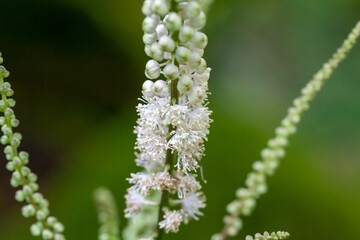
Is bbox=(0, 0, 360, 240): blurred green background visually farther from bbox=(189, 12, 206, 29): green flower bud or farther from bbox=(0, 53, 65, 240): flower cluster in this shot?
bbox=(189, 12, 206, 29): green flower bud

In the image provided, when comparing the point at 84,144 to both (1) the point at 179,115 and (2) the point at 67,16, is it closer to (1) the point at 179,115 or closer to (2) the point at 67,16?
(2) the point at 67,16

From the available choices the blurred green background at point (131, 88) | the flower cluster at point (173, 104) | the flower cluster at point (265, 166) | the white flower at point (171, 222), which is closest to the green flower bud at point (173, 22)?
the flower cluster at point (173, 104)

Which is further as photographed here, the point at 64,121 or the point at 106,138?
the point at 64,121

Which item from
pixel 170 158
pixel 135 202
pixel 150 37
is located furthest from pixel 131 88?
pixel 150 37

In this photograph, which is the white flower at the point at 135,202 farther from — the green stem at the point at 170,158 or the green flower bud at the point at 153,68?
the green flower bud at the point at 153,68

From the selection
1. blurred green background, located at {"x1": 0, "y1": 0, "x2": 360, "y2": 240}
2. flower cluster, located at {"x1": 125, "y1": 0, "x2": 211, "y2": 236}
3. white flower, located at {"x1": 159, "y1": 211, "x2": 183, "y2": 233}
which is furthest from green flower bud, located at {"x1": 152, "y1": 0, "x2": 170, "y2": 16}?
blurred green background, located at {"x1": 0, "y1": 0, "x2": 360, "y2": 240}

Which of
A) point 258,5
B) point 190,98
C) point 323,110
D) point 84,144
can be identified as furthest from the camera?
point 258,5

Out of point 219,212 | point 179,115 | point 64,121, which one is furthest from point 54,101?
point 179,115

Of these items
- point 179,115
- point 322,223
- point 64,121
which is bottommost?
point 179,115
